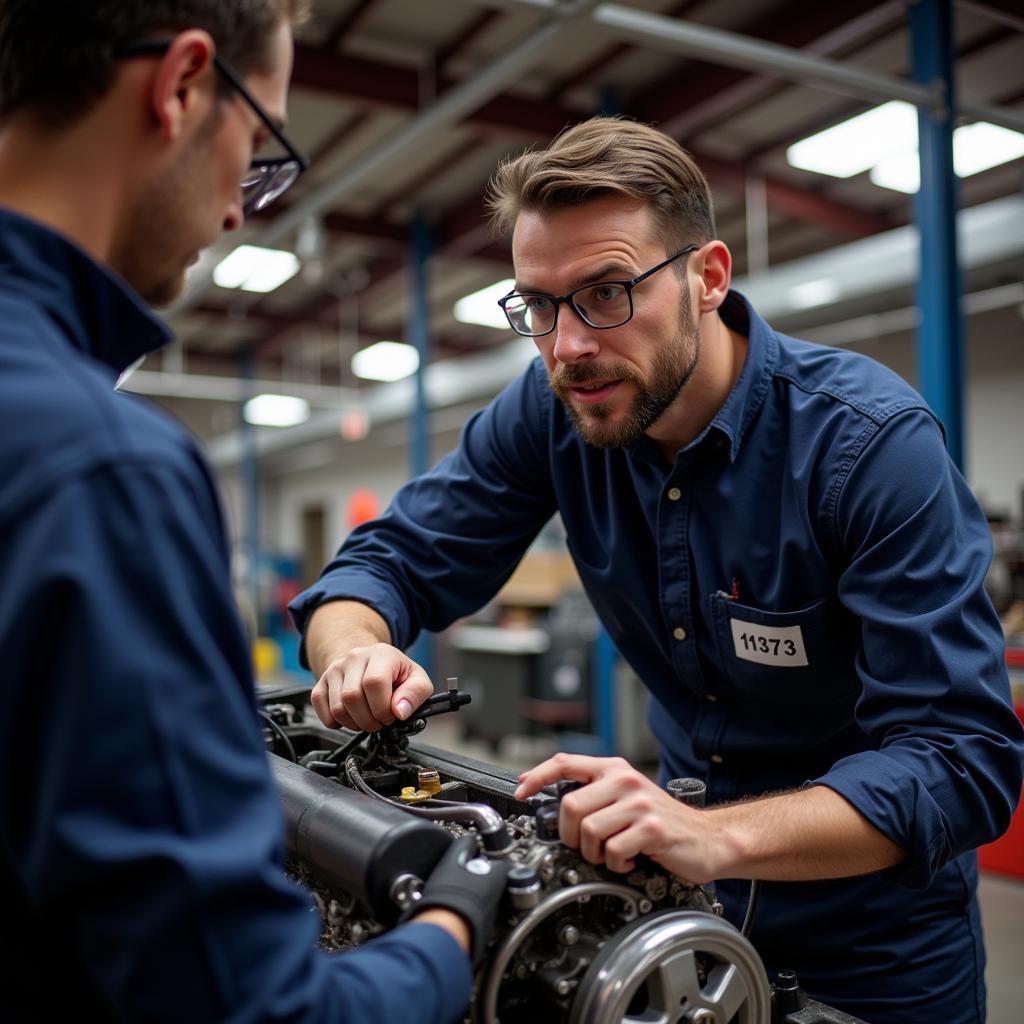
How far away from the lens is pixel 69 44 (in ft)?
1.97

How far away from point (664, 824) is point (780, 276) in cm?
447

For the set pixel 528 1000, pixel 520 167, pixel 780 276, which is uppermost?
pixel 780 276

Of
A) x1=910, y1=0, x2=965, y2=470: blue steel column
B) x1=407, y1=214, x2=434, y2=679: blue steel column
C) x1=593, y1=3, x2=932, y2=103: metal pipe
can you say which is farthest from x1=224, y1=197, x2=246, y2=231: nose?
x1=407, y1=214, x2=434, y2=679: blue steel column

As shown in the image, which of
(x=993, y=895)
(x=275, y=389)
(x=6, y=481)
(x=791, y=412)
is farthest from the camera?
(x=275, y=389)

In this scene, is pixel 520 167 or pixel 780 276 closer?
pixel 520 167

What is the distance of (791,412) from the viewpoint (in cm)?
124

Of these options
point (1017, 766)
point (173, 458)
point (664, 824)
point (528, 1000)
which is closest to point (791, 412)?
point (1017, 766)

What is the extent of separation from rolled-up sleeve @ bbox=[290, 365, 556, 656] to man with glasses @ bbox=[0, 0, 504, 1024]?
93cm

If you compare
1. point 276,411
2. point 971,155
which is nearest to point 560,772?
point 971,155

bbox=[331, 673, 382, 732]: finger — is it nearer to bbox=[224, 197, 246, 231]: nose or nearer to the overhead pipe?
bbox=[224, 197, 246, 231]: nose

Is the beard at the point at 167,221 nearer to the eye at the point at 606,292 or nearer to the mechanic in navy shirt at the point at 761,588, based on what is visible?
the mechanic in navy shirt at the point at 761,588

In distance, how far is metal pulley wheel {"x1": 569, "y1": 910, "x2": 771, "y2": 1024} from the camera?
0.76 m

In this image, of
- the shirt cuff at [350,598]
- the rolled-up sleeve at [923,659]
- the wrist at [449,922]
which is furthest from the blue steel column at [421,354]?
the wrist at [449,922]

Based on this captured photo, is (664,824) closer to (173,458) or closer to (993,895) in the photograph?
(173,458)
